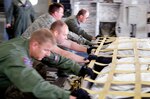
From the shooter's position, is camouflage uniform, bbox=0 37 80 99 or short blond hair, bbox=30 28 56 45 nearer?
camouflage uniform, bbox=0 37 80 99

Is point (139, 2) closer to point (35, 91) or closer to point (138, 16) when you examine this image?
point (138, 16)

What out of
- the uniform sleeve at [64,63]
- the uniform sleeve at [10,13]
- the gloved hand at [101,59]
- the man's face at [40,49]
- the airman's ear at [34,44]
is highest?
the airman's ear at [34,44]

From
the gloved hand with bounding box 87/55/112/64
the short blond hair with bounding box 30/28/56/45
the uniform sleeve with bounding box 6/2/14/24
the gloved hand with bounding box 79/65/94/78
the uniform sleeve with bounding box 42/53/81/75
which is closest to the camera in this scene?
the short blond hair with bounding box 30/28/56/45

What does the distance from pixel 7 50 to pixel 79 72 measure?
42.9 inches

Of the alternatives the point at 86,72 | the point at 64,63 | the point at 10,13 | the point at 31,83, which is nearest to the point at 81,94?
the point at 31,83

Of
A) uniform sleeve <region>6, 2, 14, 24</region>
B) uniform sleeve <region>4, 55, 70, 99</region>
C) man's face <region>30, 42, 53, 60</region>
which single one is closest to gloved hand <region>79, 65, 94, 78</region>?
man's face <region>30, 42, 53, 60</region>

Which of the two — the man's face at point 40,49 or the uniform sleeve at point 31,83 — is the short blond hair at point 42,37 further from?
the uniform sleeve at point 31,83

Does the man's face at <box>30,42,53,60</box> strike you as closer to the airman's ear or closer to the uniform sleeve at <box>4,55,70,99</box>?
the airman's ear

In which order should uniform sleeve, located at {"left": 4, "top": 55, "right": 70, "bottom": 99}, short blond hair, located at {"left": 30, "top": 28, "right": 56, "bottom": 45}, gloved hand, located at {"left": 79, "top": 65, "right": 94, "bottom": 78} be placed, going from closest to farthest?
uniform sleeve, located at {"left": 4, "top": 55, "right": 70, "bottom": 99}
short blond hair, located at {"left": 30, "top": 28, "right": 56, "bottom": 45}
gloved hand, located at {"left": 79, "top": 65, "right": 94, "bottom": 78}

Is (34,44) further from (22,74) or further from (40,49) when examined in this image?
(22,74)

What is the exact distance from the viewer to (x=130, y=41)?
199 inches

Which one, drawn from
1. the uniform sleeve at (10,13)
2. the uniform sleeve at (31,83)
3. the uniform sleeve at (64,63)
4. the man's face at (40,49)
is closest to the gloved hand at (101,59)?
the uniform sleeve at (64,63)

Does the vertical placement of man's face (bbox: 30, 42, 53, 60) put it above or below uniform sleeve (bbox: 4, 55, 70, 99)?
above

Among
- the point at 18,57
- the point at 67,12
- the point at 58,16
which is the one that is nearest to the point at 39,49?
the point at 18,57
